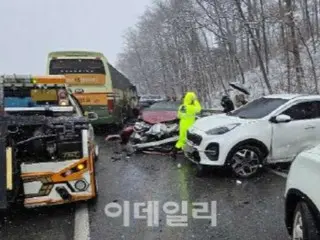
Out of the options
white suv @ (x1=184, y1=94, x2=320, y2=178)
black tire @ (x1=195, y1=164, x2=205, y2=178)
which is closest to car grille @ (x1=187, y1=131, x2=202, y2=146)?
white suv @ (x1=184, y1=94, x2=320, y2=178)

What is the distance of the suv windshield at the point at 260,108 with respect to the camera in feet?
29.1

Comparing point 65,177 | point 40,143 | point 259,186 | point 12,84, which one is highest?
point 12,84

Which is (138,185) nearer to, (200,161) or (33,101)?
(200,161)

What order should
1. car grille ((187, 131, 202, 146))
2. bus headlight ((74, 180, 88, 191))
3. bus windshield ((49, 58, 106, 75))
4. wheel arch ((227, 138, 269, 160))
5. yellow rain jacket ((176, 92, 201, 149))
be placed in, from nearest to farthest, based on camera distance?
1. bus headlight ((74, 180, 88, 191))
2. wheel arch ((227, 138, 269, 160))
3. car grille ((187, 131, 202, 146))
4. yellow rain jacket ((176, 92, 201, 149))
5. bus windshield ((49, 58, 106, 75))

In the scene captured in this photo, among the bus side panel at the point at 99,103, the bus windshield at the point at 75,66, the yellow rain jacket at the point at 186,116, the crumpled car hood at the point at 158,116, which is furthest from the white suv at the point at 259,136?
the bus windshield at the point at 75,66

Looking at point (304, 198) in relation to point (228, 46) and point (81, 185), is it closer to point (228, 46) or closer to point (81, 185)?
point (81, 185)

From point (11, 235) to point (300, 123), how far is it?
557 centimetres

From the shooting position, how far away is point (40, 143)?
6191 mm

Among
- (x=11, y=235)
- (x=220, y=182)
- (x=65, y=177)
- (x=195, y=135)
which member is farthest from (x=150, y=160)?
(x=11, y=235)

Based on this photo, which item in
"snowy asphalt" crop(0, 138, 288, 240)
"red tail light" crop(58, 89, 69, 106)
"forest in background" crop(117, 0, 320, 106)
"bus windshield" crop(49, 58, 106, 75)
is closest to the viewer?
"snowy asphalt" crop(0, 138, 288, 240)

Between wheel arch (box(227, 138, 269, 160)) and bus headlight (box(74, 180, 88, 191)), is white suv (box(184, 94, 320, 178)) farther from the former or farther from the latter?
bus headlight (box(74, 180, 88, 191))

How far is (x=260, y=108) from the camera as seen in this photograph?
362 inches

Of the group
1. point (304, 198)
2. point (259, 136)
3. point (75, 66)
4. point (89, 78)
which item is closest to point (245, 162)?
point (259, 136)

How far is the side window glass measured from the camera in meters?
8.78
